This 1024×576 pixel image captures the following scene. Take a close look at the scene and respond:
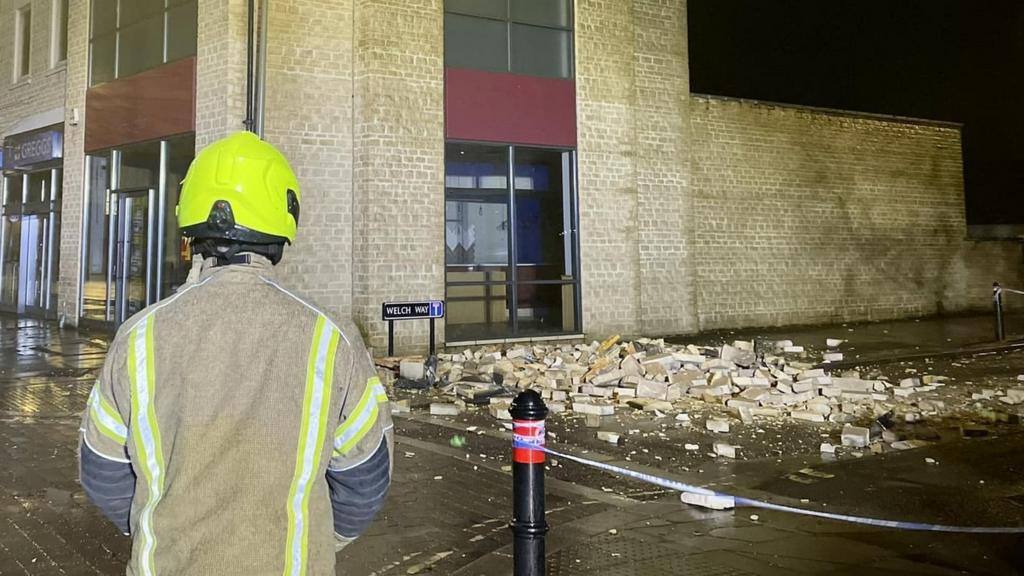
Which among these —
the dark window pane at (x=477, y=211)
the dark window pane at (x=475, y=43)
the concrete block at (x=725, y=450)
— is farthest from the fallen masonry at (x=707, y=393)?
the dark window pane at (x=475, y=43)

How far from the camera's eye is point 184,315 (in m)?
1.51

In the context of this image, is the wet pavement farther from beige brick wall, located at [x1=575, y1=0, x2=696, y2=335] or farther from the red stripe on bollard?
beige brick wall, located at [x1=575, y1=0, x2=696, y2=335]

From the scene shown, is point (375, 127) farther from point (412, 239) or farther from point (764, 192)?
point (764, 192)

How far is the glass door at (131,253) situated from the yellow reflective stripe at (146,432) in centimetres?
1337

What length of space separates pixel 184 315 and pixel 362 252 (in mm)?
10789

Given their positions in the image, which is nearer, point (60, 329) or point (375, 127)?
point (375, 127)

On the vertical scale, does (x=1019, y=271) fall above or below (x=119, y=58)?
below

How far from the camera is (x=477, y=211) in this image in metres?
14.1

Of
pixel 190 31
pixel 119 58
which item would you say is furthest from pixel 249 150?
pixel 119 58

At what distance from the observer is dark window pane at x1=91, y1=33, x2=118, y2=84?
14555 mm

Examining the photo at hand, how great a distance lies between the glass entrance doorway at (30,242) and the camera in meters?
17.4

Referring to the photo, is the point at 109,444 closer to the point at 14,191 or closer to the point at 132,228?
the point at 132,228

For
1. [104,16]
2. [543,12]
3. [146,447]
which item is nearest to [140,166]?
[104,16]

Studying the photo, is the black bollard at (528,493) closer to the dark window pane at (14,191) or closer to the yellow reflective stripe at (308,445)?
the yellow reflective stripe at (308,445)
